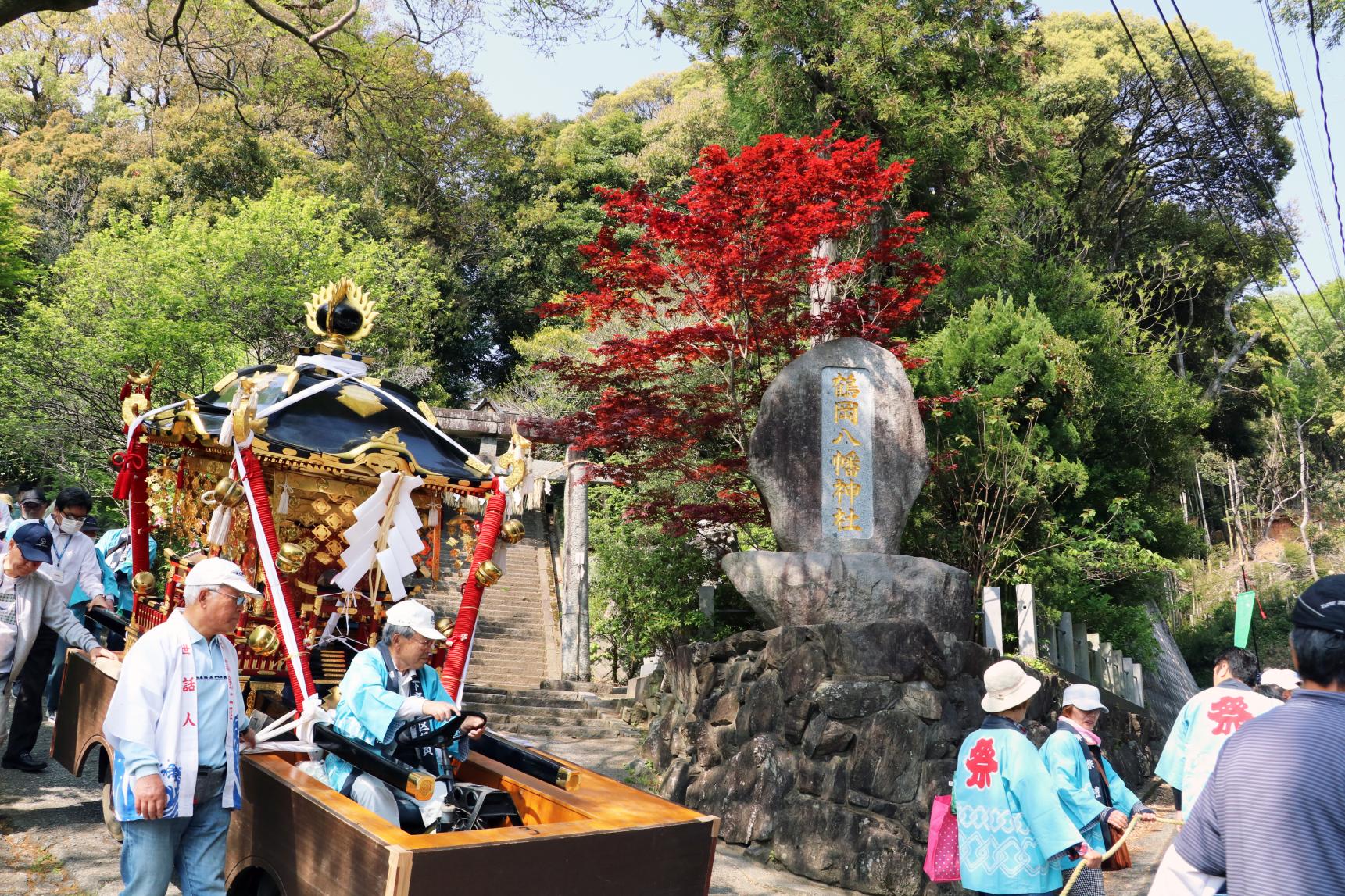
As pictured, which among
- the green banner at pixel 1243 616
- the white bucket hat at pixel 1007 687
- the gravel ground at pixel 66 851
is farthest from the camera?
the green banner at pixel 1243 616

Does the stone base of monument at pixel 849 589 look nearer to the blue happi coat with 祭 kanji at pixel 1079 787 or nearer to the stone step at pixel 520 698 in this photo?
the blue happi coat with 祭 kanji at pixel 1079 787

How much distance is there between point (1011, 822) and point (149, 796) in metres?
3.37

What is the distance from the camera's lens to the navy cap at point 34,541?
18.2 feet

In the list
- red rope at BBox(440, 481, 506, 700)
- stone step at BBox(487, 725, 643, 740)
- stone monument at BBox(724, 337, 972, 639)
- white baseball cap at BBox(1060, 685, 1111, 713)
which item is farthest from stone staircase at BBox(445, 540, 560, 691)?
white baseball cap at BBox(1060, 685, 1111, 713)

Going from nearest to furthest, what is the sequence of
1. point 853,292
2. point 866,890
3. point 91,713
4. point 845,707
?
point 91,713, point 866,890, point 845,707, point 853,292

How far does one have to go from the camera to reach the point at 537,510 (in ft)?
69.4

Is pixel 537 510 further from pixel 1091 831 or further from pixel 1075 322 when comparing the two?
pixel 1091 831

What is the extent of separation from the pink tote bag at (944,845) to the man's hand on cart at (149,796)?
3.23 meters

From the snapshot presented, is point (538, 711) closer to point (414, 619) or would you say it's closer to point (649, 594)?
point (649, 594)

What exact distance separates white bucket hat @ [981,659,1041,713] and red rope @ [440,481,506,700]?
2778 mm

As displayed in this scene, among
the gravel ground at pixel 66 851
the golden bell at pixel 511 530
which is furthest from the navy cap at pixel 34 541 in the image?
the golden bell at pixel 511 530

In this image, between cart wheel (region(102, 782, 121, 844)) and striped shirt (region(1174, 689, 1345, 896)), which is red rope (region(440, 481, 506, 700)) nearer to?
cart wheel (region(102, 782, 121, 844))

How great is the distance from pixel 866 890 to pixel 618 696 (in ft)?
20.7

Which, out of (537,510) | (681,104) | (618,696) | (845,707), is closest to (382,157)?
(681,104)
